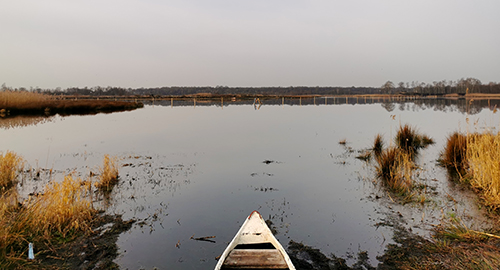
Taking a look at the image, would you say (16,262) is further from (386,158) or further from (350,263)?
(386,158)

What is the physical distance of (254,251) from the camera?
509 centimetres

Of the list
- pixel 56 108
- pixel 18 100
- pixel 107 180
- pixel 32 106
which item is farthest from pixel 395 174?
pixel 56 108

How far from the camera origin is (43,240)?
19.6 ft

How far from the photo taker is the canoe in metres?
4.62

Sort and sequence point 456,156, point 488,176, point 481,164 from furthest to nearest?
1. point 456,156
2. point 481,164
3. point 488,176

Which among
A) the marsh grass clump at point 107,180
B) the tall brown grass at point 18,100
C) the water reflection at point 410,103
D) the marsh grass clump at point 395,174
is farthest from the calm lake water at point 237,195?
the water reflection at point 410,103

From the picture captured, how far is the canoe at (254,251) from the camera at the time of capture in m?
4.62

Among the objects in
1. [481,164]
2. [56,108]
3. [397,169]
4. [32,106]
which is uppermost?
[32,106]

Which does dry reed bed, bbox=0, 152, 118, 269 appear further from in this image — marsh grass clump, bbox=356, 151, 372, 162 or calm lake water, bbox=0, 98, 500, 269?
marsh grass clump, bbox=356, 151, 372, 162

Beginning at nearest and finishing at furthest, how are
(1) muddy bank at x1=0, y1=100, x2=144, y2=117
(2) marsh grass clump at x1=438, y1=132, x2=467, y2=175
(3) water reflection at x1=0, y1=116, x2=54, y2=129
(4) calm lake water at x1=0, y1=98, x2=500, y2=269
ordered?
(4) calm lake water at x1=0, y1=98, x2=500, y2=269, (2) marsh grass clump at x1=438, y1=132, x2=467, y2=175, (3) water reflection at x1=0, y1=116, x2=54, y2=129, (1) muddy bank at x1=0, y1=100, x2=144, y2=117

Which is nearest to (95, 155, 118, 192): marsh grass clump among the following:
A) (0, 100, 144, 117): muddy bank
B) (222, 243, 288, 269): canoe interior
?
(222, 243, 288, 269): canoe interior

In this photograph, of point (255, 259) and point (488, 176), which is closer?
point (255, 259)

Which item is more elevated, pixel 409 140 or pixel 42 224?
pixel 409 140

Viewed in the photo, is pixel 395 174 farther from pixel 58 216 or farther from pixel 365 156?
pixel 58 216
